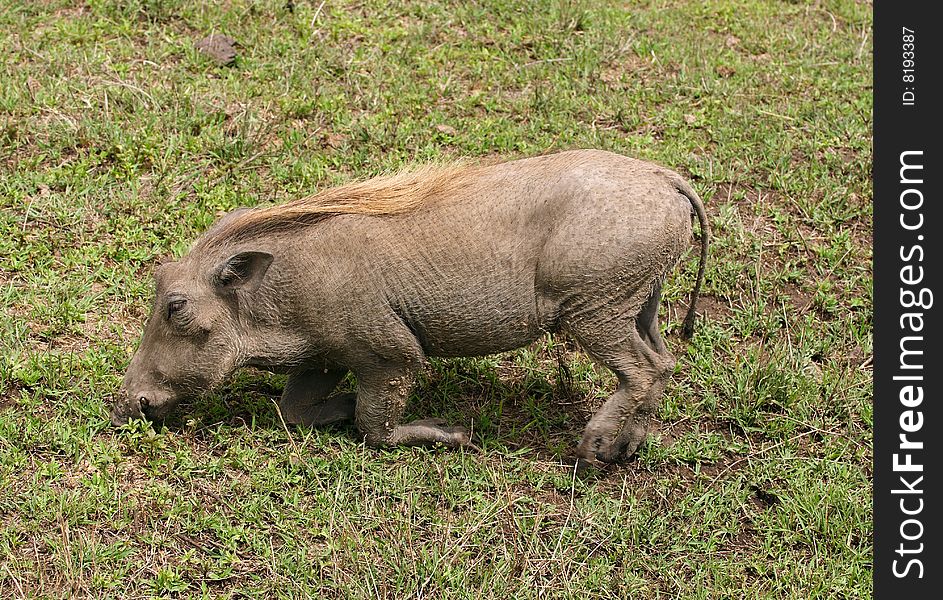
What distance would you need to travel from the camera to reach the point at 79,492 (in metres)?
4.13

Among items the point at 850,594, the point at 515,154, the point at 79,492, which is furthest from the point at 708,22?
the point at 79,492

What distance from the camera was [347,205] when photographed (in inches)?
165

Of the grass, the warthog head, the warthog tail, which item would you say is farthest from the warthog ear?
Result: the warthog tail

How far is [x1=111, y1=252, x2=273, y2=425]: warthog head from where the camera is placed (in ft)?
13.5

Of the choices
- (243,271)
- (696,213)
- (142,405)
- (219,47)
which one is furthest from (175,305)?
(219,47)

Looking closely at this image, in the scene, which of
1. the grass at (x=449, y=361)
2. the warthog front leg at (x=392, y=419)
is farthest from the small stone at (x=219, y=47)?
the warthog front leg at (x=392, y=419)

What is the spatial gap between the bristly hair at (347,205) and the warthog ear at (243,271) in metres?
0.12

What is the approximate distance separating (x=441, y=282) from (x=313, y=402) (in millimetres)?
883

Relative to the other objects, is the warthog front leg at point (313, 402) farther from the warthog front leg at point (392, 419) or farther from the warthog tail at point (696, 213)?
the warthog tail at point (696, 213)

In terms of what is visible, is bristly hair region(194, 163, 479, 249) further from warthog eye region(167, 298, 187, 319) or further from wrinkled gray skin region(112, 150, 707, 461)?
warthog eye region(167, 298, 187, 319)

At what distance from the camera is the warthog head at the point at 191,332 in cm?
412

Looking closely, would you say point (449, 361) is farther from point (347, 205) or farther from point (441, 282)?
point (347, 205)
